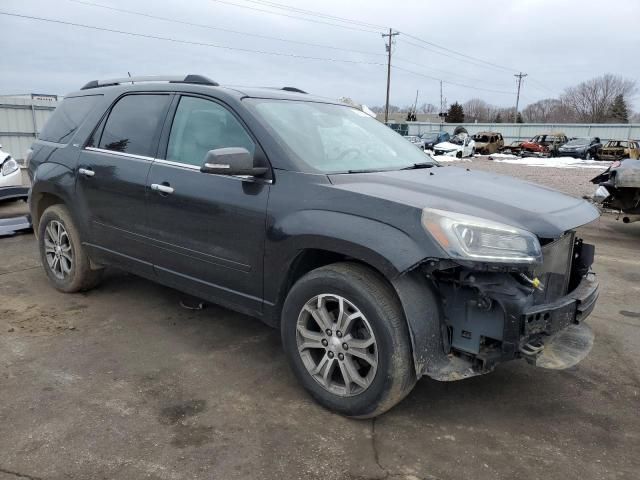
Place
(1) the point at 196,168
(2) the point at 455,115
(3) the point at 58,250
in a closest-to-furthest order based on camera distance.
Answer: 1. (1) the point at 196,168
2. (3) the point at 58,250
3. (2) the point at 455,115

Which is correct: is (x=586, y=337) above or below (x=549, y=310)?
below

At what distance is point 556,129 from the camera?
159 ft

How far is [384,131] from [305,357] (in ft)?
6.80

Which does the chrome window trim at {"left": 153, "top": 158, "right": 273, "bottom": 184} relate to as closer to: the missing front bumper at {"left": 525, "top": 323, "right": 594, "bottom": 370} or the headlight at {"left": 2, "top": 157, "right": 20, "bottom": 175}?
the missing front bumper at {"left": 525, "top": 323, "right": 594, "bottom": 370}

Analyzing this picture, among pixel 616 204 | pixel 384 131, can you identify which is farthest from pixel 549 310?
pixel 616 204

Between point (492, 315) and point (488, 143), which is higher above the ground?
point (488, 143)

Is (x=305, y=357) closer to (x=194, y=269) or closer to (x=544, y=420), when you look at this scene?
(x=194, y=269)

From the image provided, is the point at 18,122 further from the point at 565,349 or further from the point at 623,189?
the point at 565,349

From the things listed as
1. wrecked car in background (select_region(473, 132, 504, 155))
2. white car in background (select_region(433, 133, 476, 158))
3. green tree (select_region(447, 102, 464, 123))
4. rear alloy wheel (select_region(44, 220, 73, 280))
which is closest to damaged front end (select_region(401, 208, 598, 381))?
rear alloy wheel (select_region(44, 220, 73, 280))

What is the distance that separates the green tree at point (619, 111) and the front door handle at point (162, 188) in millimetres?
82756

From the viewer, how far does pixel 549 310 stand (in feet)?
8.74

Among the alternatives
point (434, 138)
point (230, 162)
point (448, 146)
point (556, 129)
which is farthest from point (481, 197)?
point (556, 129)

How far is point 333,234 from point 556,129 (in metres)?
51.4

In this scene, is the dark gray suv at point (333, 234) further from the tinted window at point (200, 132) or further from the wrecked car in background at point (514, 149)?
the wrecked car in background at point (514, 149)
